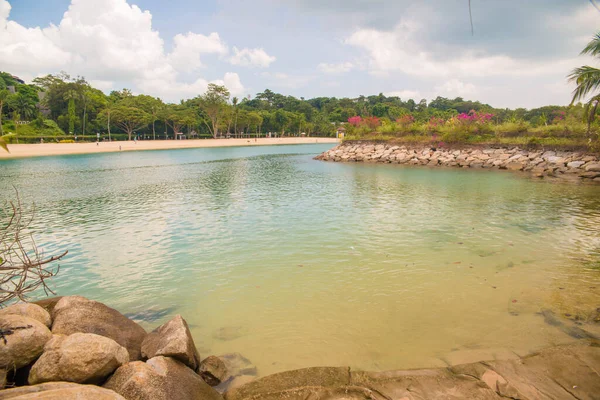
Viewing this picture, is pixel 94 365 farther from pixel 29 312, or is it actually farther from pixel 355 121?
pixel 355 121

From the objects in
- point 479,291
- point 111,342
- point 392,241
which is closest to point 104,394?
point 111,342

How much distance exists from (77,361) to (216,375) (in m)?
1.61

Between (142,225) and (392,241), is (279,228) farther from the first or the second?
(142,225)

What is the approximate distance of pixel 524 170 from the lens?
2672 centimetres

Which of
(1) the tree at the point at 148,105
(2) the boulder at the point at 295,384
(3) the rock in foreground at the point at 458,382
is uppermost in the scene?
(1) the tree at the point at 148,105

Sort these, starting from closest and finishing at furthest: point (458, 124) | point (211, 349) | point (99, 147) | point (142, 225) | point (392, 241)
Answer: point (211, 349) → point (392, 241) → point (142, 225) → point (458, 124) → point (99, 147)

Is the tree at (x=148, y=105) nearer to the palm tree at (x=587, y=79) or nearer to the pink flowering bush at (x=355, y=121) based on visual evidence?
the pink flowering bush at (x=355, y=121)

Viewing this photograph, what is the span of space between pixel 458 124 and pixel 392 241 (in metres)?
28.8

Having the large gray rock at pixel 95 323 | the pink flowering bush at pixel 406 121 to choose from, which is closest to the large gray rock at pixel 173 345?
the large gray rock at pixel 95 323

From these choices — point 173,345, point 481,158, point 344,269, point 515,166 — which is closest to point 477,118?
point 481,158

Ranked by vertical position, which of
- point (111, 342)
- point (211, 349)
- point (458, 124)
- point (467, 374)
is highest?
point (458, 124)

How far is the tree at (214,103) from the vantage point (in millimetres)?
86562

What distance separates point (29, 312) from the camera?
450 centimetres

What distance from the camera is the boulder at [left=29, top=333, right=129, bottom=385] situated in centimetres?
355
